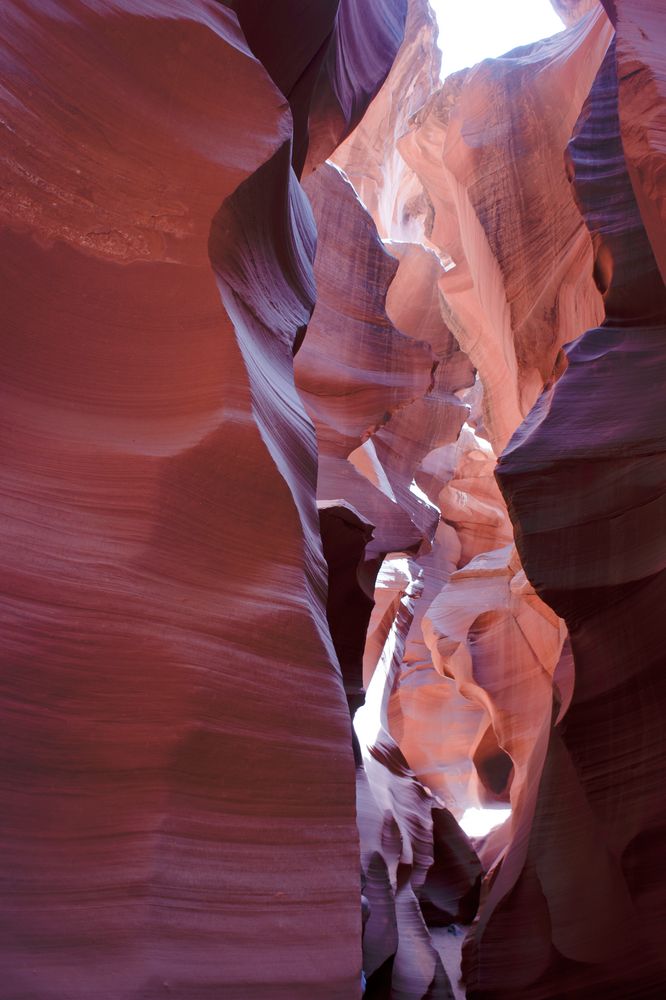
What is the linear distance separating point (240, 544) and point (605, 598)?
4.03 m

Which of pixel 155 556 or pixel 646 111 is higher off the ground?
pixel 646 111

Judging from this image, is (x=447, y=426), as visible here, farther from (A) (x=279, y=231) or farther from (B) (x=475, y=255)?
(A) (x=279, y=231)

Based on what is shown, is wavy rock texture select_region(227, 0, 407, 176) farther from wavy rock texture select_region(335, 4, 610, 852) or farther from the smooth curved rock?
wavy rock texture select_region(335, 4, 610, 852)

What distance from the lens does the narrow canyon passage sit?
2.64m

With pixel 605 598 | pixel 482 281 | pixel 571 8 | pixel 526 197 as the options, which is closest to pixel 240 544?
pixel 605 598

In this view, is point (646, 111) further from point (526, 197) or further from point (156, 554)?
point (526, 197)

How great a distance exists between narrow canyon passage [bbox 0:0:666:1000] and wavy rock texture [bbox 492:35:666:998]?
24 mm

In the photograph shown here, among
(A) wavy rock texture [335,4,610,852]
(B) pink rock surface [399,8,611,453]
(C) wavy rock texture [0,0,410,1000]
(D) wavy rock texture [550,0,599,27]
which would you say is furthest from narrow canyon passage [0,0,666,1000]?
(D) wavy rock texture [550,0,599,27]

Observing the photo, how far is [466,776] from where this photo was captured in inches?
661

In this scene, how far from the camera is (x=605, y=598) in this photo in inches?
254

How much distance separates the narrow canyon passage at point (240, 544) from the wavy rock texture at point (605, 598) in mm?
24

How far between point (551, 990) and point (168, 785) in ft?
18.7

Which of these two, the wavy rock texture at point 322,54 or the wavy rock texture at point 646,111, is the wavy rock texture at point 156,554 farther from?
→ the wavy rock texture at point 646,111

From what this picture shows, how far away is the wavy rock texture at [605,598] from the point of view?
618 cm
